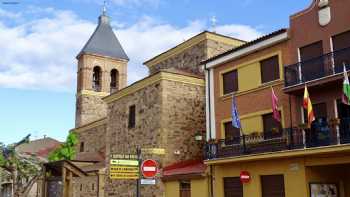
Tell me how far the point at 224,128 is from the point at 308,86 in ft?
18.8

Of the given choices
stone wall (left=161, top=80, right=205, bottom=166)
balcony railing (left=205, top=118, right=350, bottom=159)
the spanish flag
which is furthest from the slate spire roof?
the spanish flag

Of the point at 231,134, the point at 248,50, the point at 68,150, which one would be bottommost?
the point at 231,134

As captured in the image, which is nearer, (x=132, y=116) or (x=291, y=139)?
(x=291, y=139)

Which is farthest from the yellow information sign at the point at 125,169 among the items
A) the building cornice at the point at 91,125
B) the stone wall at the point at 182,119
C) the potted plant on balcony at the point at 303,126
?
the building cornice at the point at 91,125

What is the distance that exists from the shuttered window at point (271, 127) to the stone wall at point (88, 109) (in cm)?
2935

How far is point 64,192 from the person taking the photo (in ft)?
49.6

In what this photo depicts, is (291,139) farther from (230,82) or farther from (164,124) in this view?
(164,124)

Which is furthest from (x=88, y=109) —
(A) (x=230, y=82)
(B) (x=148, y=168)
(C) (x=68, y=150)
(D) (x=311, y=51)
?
(B) (x=148, y=168)

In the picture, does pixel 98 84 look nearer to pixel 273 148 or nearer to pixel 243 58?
pixel 243 58

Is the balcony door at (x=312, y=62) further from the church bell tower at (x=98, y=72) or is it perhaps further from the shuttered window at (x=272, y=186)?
the church bell tower at (x=98, y=72)

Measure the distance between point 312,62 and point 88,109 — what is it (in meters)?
32.7

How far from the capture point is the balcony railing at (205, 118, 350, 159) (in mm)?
15523

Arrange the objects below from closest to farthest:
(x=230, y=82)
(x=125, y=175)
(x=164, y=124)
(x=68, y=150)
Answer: (x=125, y=175) → (x=230, y=82) → (x=164, y=124) → (x=68, y=150)

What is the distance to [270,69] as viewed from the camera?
19.4 m
